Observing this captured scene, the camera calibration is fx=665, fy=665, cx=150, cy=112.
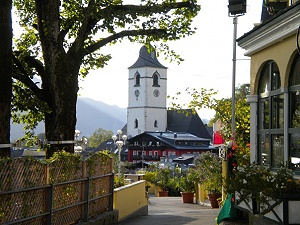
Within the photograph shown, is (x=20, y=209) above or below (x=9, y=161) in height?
below

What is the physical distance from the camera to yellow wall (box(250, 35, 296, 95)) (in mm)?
11422

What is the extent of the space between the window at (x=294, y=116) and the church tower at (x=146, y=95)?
497ft

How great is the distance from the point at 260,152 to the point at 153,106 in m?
157

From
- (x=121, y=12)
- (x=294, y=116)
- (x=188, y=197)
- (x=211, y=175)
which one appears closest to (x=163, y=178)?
(x=188, y=197)

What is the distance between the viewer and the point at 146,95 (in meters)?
171

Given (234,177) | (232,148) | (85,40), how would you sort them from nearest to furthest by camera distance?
(234,177) → (232,148) → (85,40)

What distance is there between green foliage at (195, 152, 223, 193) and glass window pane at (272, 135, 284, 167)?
11.7 metres

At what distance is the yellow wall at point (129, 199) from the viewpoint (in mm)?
17781

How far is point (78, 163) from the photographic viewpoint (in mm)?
13891

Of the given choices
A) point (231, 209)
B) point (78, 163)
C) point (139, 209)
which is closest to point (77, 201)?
point (78, 163)

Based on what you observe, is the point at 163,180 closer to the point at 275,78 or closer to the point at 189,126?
the point at 275,78

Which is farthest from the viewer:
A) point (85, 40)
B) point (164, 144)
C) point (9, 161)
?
point (164, 144)

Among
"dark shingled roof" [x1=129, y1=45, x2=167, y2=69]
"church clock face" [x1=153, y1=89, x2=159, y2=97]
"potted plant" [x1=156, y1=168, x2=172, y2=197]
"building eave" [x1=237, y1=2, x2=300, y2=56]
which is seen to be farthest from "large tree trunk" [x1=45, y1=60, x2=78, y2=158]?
"church clock face" [x1=153, y1=89, x2=159, y2=97]

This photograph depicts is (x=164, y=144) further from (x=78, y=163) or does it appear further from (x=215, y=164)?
(x=78, y=163)
